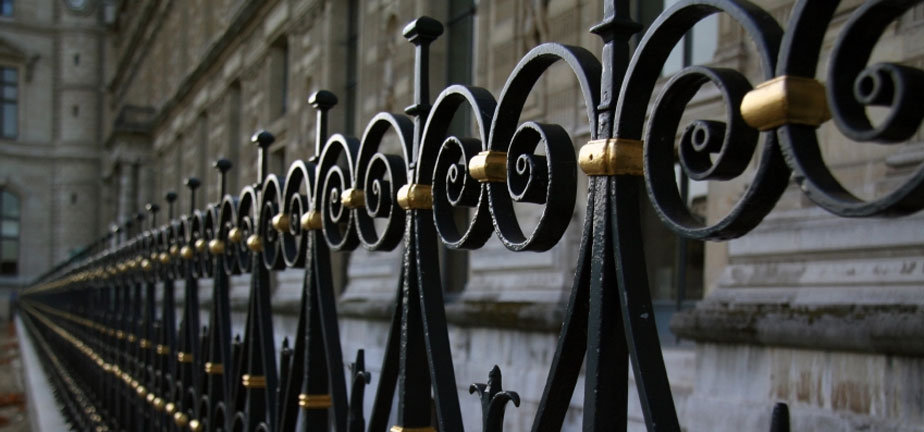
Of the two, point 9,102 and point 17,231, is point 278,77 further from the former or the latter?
point 9,102

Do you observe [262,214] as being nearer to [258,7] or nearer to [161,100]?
[258,7]

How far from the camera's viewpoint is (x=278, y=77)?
59.4ft

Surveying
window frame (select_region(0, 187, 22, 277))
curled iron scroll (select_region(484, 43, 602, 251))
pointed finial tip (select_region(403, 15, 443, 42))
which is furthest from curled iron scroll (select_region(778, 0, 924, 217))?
window frame (select_region(0, 187, 22, 277))

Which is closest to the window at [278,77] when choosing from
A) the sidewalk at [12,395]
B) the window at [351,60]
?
the window at [351,60]

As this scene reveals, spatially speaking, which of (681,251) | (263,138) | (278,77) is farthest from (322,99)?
(278,77)

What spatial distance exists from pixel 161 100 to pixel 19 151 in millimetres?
12696

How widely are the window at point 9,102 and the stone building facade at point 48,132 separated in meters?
0.05

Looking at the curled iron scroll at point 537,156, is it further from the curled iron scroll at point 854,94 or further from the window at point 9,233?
the window at point 9,233

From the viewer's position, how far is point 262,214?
2.08 metres

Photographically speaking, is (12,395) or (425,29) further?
(12,395)

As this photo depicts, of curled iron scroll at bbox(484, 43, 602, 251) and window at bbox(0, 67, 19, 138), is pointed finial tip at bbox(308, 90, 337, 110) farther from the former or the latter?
window at bbox(0, 67, 19, 138)

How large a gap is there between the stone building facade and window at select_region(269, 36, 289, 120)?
91.3ft

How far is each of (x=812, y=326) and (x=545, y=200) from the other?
12.3 ft

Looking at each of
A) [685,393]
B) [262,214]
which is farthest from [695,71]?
[685,393]
